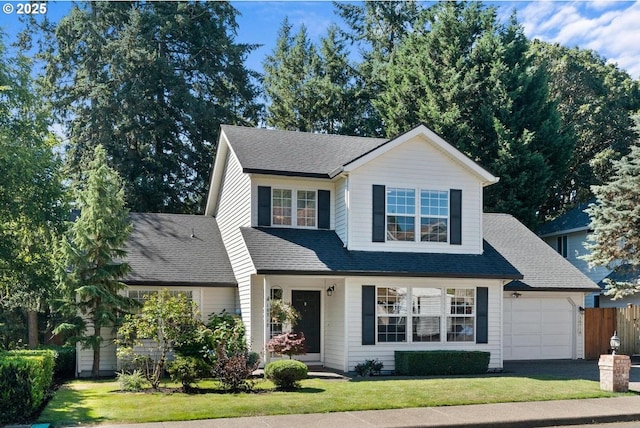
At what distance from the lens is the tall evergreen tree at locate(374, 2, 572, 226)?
32938 mm

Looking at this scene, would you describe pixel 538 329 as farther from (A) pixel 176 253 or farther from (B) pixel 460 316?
(A) pixel 176 253

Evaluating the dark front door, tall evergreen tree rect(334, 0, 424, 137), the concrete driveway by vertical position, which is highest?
tall evergreen tree rect(334, 0, 424, 137)

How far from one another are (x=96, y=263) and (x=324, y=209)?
677 cm

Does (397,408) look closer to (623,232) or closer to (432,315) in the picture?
(432,315)

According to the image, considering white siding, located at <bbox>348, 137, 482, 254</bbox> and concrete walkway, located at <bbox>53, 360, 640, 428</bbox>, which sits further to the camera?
white siding, located at <bbox>348, 137, 482, 254</bbox>

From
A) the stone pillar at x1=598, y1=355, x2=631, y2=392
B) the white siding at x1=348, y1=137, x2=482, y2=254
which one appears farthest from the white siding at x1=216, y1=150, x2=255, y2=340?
the stone pillar at x1=598, y1=355, x2=631, y2=392

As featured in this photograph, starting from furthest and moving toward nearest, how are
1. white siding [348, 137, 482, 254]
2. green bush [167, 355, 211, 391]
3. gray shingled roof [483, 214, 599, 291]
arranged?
1. gray shingled roof [483, 214, 599, 291]
2. white siding [348, 137, 482, 254]
3. green bush [167, 355, 211, 391]

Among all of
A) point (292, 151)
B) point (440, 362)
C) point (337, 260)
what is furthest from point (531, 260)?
point (292, 151)

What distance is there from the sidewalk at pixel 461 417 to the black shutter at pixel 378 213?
7.08 m

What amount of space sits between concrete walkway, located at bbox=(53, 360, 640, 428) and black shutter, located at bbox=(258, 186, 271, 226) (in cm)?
857

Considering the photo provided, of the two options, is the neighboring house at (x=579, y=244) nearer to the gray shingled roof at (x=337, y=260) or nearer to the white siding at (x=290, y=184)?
the gray shingled roof at (x=337, y=260)

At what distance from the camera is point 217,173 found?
952 inches

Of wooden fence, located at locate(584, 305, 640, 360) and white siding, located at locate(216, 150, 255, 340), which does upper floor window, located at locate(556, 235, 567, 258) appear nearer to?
wooden fence, located at locate(584, 305, 640, 360)

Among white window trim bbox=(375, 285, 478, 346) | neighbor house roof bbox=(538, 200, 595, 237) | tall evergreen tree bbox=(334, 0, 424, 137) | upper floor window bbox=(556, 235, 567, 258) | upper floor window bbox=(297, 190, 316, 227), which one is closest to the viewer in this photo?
white window trim bbox=(375, 285, 478, 346)
